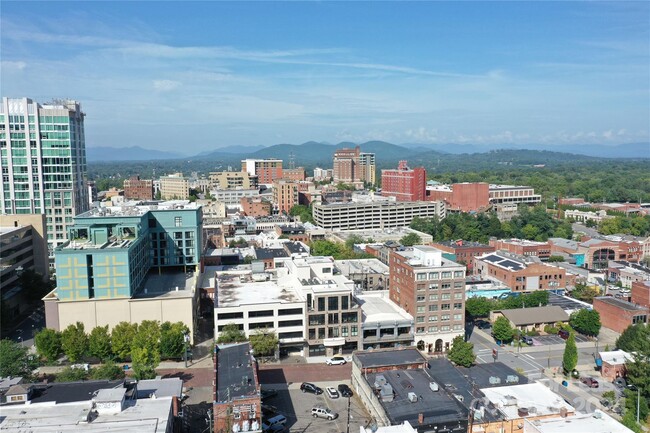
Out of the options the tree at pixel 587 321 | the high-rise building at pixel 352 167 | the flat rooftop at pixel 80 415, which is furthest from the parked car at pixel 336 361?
the high-rise building at pixel 352 167

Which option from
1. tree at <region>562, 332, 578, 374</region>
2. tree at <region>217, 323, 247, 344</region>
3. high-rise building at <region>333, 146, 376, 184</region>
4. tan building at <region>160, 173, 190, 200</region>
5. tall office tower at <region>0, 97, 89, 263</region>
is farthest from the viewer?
high-rise building at <region>333, 146, 376, 184</region>

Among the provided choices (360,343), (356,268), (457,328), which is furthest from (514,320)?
(356,268)

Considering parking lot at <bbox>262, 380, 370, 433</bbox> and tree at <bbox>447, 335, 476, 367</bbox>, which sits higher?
tree at <bbox>447, 335, 476, 367</bbox>

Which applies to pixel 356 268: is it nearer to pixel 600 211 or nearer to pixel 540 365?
pixel 540 365

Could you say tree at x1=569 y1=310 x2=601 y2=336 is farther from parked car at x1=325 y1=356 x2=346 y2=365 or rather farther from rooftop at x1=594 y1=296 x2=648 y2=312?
parked car at x1=325 y1=356 x2=346 y2=365

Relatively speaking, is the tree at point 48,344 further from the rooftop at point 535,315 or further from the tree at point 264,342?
the rooftop at point 535,315

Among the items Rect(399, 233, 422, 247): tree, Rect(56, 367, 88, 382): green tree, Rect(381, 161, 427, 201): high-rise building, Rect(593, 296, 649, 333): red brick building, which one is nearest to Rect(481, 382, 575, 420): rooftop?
Rect(593, 296, 649, 333): red brick building

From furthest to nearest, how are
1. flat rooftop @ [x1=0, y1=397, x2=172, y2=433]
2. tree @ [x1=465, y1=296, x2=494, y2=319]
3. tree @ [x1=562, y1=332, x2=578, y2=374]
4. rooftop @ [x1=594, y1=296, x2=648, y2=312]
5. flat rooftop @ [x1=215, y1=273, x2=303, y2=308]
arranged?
tree @ [x1=465, y1=296, x2=494, y2=319] → rooftop @ [x1=594, y1=296, x2=648, y2=312] → flat rooftop @ [x1=215, y1=273, x2=303, y2=308] → tree @ [x1=562, y1=332, x2=578, y2=374] → flat rooftop @ [x1=0, y1=397, x2=172, y2=433]

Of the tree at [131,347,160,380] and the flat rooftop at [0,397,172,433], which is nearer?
the flat rooftop at [0,397,172,433]
